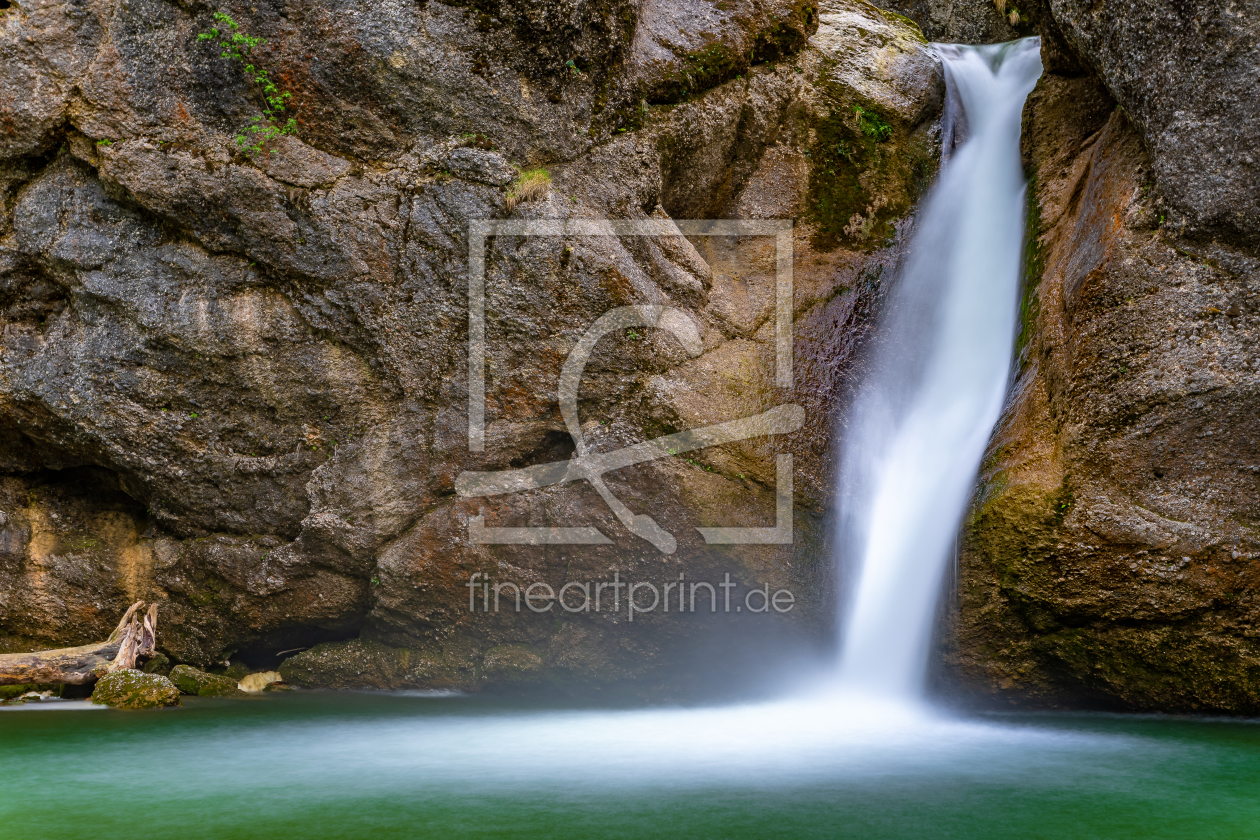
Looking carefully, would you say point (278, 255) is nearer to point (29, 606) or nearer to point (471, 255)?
point (471, 255)

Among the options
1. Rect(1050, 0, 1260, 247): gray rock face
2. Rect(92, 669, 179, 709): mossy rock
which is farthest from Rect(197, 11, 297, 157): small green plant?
Rect(1050, 0, 1260, 247): gray rock face

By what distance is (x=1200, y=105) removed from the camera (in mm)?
5543

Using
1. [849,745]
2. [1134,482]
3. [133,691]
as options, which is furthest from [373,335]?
[1134,482]

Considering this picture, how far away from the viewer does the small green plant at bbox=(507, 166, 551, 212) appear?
6.76 m

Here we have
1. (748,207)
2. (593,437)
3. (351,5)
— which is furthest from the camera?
(748,207)

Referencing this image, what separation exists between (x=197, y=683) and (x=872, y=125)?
27.4 feet

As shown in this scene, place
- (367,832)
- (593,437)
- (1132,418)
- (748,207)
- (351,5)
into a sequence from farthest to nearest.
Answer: (748,207) < (593,437) < (351,5) < (1132,418) < (367,832)

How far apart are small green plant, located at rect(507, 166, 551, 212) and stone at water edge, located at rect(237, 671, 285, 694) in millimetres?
5043

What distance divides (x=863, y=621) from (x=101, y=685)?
622 centimetres

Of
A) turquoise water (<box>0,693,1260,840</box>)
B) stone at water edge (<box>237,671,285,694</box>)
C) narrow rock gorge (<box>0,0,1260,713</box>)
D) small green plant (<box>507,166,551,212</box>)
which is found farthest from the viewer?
stone at water edge (<box>237,671,285,694</box>)

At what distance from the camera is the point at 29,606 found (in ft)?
24.8

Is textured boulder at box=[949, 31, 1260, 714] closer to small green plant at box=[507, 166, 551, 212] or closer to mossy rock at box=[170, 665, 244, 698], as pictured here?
small green plant at box=[507, 166, 551, 212]

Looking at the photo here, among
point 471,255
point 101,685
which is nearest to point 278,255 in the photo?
point 471,255

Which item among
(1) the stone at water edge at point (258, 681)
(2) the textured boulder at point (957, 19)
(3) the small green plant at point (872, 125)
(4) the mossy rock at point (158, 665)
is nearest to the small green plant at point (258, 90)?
(4) the mossy rock at point (158, 665)
